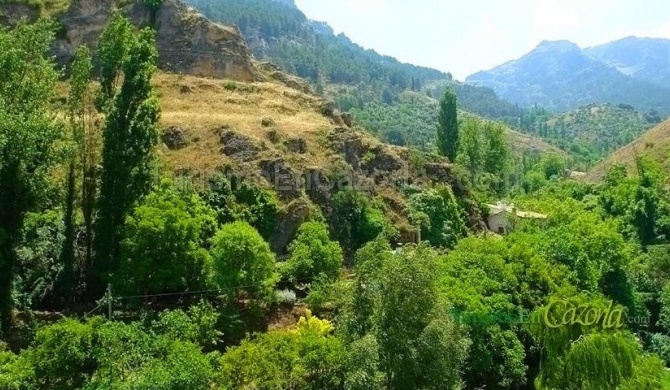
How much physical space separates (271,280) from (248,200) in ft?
24.5

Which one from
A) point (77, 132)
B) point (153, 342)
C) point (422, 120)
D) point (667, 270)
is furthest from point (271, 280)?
point (422, 120)

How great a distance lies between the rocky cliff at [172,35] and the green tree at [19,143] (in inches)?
1002

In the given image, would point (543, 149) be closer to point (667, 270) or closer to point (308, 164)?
point (667, 270)

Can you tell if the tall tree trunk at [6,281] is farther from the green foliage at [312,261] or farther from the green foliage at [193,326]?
the green foliage at [312,261]

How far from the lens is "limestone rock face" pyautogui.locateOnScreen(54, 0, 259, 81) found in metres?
50.0

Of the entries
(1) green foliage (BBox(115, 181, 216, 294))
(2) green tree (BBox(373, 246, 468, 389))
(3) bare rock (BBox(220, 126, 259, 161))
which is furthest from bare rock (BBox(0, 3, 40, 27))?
(2) green tree (BBox(373, 246, 468, 389))

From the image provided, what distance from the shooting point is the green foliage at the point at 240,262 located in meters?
23.6

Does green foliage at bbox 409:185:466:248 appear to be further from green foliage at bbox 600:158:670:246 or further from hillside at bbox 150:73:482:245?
green foliage at bbox 600:158:670:246


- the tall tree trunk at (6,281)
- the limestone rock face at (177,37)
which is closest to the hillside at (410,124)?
the limestone rock face at (177,37)

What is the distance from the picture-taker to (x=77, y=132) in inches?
1032

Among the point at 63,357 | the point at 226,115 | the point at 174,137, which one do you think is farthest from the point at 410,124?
the point at 63,357

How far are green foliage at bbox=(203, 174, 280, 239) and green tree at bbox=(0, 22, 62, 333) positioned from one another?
8.20 meters

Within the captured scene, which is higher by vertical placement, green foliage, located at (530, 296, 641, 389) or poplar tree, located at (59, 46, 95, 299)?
poplar tree, located at (59, 46, 95, 299)

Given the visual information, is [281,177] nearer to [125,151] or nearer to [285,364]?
[125,151]
